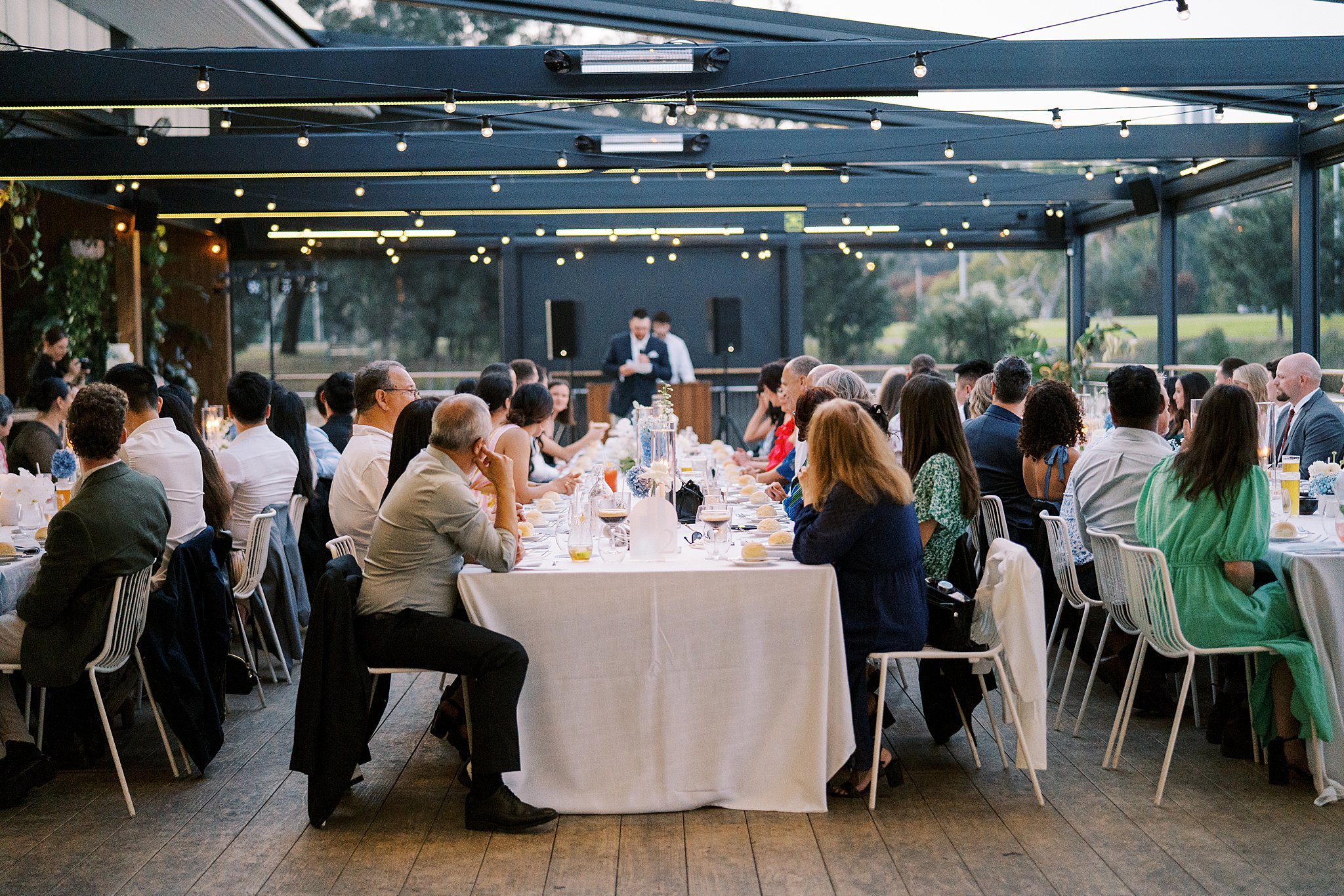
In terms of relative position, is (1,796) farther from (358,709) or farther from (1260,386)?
(1260,386)

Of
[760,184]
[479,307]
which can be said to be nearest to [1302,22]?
[760,184]

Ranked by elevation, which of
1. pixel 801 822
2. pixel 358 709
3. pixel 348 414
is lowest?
pixel 801 822

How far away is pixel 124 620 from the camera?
4082mm

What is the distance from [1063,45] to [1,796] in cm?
637

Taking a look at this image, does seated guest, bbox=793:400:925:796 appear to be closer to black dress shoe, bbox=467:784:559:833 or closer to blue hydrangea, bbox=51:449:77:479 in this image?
black dress shoe, bbox=467:784:559:833

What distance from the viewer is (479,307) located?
664 inches

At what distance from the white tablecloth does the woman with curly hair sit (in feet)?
6.92

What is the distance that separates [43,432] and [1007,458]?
514cm

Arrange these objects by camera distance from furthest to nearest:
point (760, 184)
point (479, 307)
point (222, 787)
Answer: point (479, 307) < point (760, 184) < point (222, 787)

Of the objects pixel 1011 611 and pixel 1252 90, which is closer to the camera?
pixel 1011 611

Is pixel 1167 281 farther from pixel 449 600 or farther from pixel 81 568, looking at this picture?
pixel 81 568

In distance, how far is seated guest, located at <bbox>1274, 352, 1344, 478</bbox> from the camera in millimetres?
6445

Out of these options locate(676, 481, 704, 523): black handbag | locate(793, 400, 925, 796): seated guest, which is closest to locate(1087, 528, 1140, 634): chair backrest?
locate(793, 400, 925, 796): seated guest

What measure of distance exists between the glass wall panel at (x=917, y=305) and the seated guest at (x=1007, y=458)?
34.7 feet
